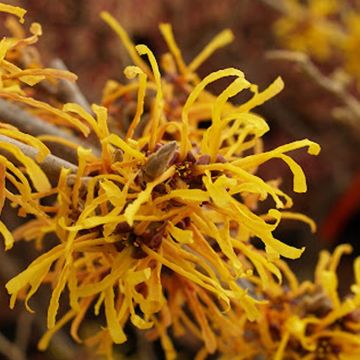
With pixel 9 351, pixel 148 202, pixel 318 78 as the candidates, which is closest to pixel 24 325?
pixel 9 351

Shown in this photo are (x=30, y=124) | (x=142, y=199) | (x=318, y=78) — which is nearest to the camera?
(x=142, y=199)

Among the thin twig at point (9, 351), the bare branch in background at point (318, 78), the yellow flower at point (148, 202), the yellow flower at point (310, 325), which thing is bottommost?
the thin twig at point (9, 351)

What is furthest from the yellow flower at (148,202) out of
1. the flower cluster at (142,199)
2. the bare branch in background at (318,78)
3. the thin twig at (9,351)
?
the thin twig at (9,351)

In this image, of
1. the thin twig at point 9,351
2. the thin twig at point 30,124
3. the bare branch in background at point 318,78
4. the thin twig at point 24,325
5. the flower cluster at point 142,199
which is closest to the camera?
the flower cluster at point 142,199

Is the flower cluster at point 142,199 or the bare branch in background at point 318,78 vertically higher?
the bare branch in background at point 318,78

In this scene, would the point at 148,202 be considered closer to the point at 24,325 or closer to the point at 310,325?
the point at 310,325

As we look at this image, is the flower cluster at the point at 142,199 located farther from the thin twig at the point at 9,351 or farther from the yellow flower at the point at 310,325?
the thin twig at the point at 9,351

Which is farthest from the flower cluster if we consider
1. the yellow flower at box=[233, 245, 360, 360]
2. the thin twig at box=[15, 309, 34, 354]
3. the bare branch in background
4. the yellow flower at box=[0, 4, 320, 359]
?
the thin twig at box=[15, 309, 34, 354]

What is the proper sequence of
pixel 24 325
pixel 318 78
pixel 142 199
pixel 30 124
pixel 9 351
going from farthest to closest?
pixel 24 325
pixel 9 351
pixel 318 78
pixel 30 124
pixel 142 199

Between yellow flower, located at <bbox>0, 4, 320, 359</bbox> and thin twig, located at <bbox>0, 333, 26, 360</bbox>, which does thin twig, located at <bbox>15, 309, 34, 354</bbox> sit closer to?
thin twig, located at <bbox>0, 333, 26, 360</bbox>

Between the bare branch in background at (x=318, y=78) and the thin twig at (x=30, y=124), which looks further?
the bare branch in background at (x=318, y=78)

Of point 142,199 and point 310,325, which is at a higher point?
point 142,199

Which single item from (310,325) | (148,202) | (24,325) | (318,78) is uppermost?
(318,78)
